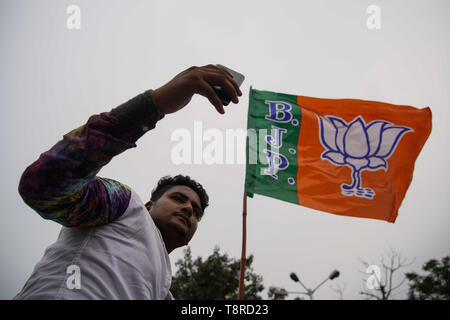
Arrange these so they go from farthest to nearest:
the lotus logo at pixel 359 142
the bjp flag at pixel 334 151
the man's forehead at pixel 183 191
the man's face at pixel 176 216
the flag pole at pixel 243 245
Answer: the lotus logo at pixel 359 142 < the bjp flag at pixel 334 151 < the flag pole at pixel 243 245 < the man's forehead at pixel 183 191 < the man's face at pixel 176 216

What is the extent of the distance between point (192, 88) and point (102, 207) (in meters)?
0.59

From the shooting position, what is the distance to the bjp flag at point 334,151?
493cm

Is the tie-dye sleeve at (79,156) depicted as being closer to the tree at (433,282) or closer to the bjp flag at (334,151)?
the bjp flag at (334,151)

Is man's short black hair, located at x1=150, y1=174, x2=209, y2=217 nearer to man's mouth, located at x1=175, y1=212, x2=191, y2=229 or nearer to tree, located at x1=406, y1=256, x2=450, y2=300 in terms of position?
man's mouth, located at x1=175, y1=212, x2=191, y2=229

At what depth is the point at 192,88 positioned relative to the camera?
1.00 metres

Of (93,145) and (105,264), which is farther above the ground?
(93,145)

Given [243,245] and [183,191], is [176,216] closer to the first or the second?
[183,191]

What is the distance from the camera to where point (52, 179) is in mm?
886

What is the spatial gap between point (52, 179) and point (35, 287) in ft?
1.49

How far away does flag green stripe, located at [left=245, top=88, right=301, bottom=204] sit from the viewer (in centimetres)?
495

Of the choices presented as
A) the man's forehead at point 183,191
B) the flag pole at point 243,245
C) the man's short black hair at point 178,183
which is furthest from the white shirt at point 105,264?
the flag pole at point 243,245

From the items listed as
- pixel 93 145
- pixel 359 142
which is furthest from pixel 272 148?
pixel 93 145
